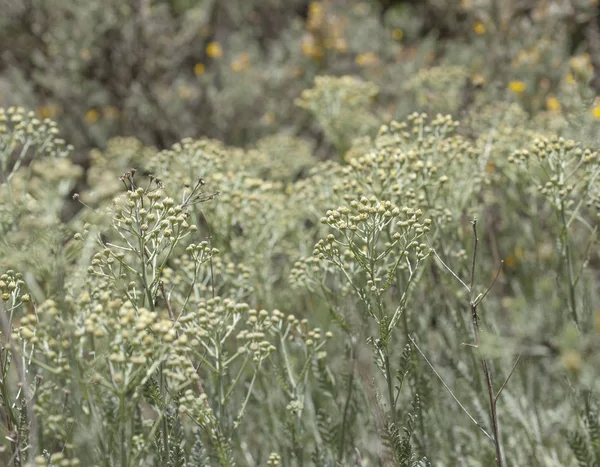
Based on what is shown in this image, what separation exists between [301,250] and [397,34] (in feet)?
15.5

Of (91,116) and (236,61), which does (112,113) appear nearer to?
(91,116)

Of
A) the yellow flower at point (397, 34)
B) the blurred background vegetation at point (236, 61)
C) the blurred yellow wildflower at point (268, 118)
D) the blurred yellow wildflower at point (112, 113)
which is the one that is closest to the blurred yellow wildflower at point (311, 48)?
the blurred background vegetation at point (236, 61)

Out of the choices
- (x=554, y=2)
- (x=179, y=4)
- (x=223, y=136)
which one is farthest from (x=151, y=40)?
(x=554, y=2)

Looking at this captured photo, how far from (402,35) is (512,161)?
5012mm

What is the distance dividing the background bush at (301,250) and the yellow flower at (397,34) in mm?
230

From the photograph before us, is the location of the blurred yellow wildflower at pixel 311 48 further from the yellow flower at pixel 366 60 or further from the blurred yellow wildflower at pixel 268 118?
the blurred yellow wildflower at pixel 268 118

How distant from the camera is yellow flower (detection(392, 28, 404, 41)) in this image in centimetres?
687

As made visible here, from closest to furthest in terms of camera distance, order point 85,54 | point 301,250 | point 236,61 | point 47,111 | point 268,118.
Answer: point 301,250, point 85,54, point 268,118, point 47,111, point 236,61

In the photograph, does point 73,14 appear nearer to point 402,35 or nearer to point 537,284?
point 402,35

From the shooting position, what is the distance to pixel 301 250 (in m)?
2.95

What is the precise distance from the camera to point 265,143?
4.50 meters

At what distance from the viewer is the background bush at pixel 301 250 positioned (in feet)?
5.47

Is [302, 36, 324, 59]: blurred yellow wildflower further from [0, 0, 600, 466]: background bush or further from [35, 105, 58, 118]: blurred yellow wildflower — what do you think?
[35, 105, 58, 118]: blurred yellow wildflower

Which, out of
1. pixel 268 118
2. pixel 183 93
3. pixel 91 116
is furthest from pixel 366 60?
pixel 91 116
